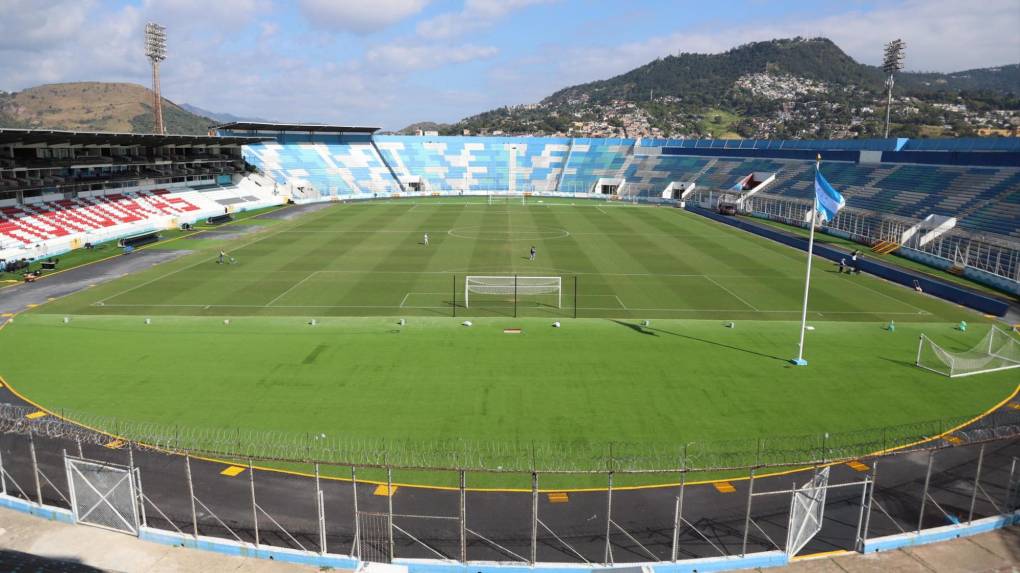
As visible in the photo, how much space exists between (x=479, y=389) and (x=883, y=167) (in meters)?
65.1

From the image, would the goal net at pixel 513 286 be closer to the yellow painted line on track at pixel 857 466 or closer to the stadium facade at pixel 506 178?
the yellow painted line on track at pixel 857 466

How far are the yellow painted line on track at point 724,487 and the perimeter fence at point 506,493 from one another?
0.53 feet

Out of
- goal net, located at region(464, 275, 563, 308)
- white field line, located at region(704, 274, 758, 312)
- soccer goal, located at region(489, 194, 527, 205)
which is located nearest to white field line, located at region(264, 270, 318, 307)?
goal net, located at region(464, 275, 563, 308)

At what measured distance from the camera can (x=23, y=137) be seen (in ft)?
167

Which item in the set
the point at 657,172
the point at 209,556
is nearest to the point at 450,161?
the point at 657,172

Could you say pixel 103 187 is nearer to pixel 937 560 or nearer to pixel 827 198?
pixel 827 198

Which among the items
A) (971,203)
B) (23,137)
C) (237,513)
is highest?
(23,137)

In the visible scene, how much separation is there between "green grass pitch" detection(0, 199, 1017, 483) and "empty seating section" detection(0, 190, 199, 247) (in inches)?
602

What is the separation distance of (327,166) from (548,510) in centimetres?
9671

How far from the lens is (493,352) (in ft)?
88.2

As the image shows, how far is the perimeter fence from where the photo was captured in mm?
13031

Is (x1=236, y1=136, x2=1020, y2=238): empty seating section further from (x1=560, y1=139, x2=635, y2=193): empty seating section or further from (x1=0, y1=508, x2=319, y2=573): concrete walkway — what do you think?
(x1=0, y1=508, x2=319, y2=573): concrete walkway

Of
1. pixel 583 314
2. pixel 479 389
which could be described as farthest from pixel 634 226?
pixel 479 389

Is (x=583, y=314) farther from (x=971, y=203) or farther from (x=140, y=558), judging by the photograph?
(x=971, y=203)
